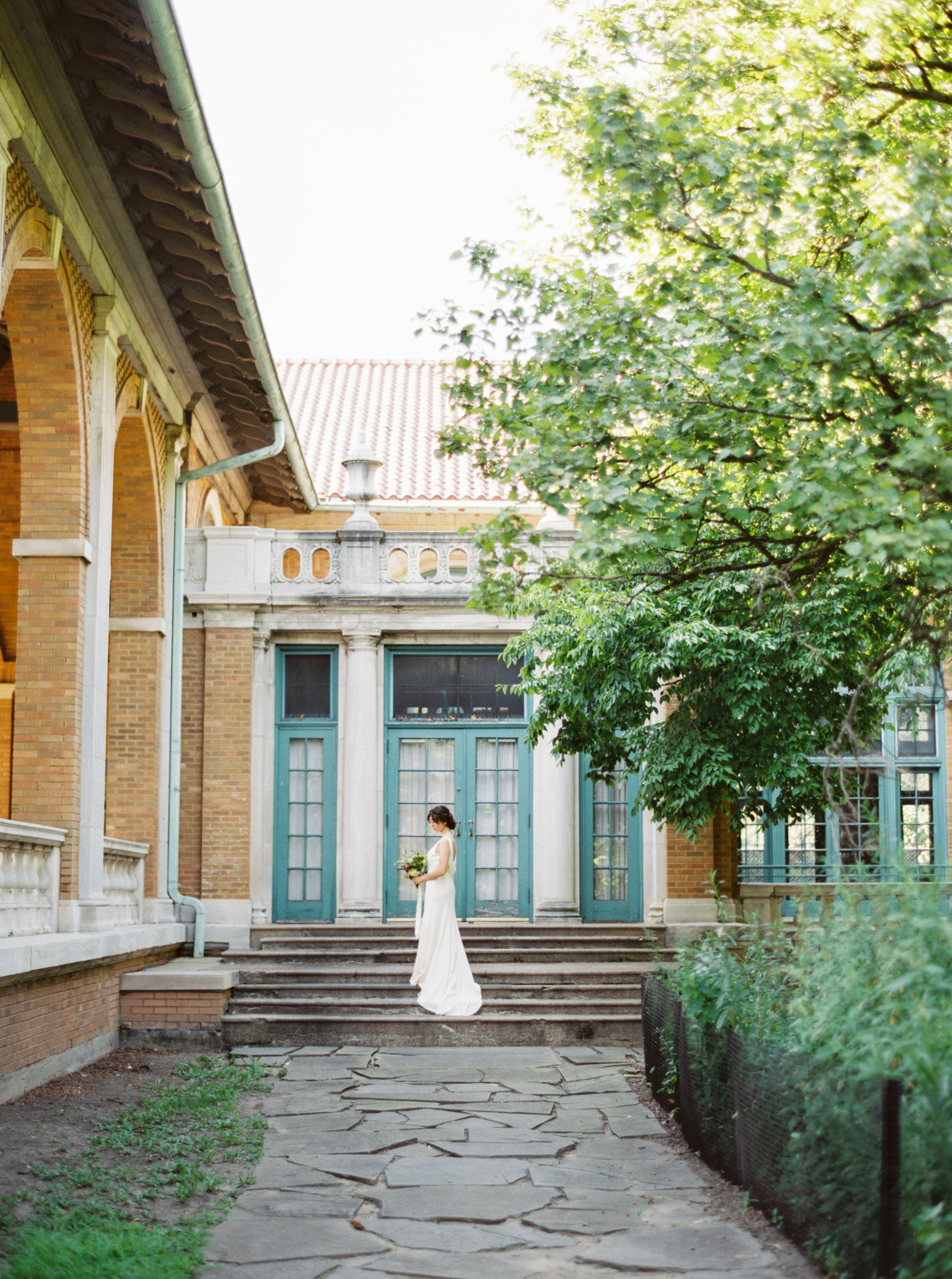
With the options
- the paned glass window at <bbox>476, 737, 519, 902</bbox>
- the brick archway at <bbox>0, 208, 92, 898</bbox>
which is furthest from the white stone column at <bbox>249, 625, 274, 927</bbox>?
the brick archway at <bbox>0, 208, 92, 898</bbox>

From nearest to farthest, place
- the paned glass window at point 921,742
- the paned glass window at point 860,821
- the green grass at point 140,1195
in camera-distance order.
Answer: the green grass at point 140,1195 < the paned glass window at point 860,821 < the paned glass window at point 921,742

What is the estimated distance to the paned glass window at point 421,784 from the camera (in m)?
15.4

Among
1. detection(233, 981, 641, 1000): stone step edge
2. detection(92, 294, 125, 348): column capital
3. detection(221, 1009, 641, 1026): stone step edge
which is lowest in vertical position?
detection(221, 1009, 641, 1026): stone step edge

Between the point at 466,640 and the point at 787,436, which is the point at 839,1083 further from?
the point at 466,640

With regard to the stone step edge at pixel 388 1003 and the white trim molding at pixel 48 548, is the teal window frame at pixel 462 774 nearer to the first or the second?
the stone step edge at pixel 388 1003

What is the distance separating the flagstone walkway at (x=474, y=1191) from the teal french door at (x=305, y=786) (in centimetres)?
546

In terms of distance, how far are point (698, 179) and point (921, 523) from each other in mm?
1984

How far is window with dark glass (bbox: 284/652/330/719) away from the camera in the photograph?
15.5 meters

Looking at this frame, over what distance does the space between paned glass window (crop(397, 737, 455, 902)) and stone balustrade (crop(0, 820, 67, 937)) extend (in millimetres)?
6028

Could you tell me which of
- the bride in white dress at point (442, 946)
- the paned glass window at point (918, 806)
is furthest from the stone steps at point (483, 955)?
the paned glass window at point (918, 806)

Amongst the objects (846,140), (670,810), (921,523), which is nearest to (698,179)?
(846,140)

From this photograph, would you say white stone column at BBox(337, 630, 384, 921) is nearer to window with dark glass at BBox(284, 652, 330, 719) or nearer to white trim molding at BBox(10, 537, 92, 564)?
window with dark glass at BBox(284, 652, 330, 719)

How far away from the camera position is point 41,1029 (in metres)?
9.04

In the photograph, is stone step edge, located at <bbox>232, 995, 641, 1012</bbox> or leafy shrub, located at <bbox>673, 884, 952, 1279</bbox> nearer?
leafy shrub, located at <bbox>673, 884, 952, 1279</bbox>
